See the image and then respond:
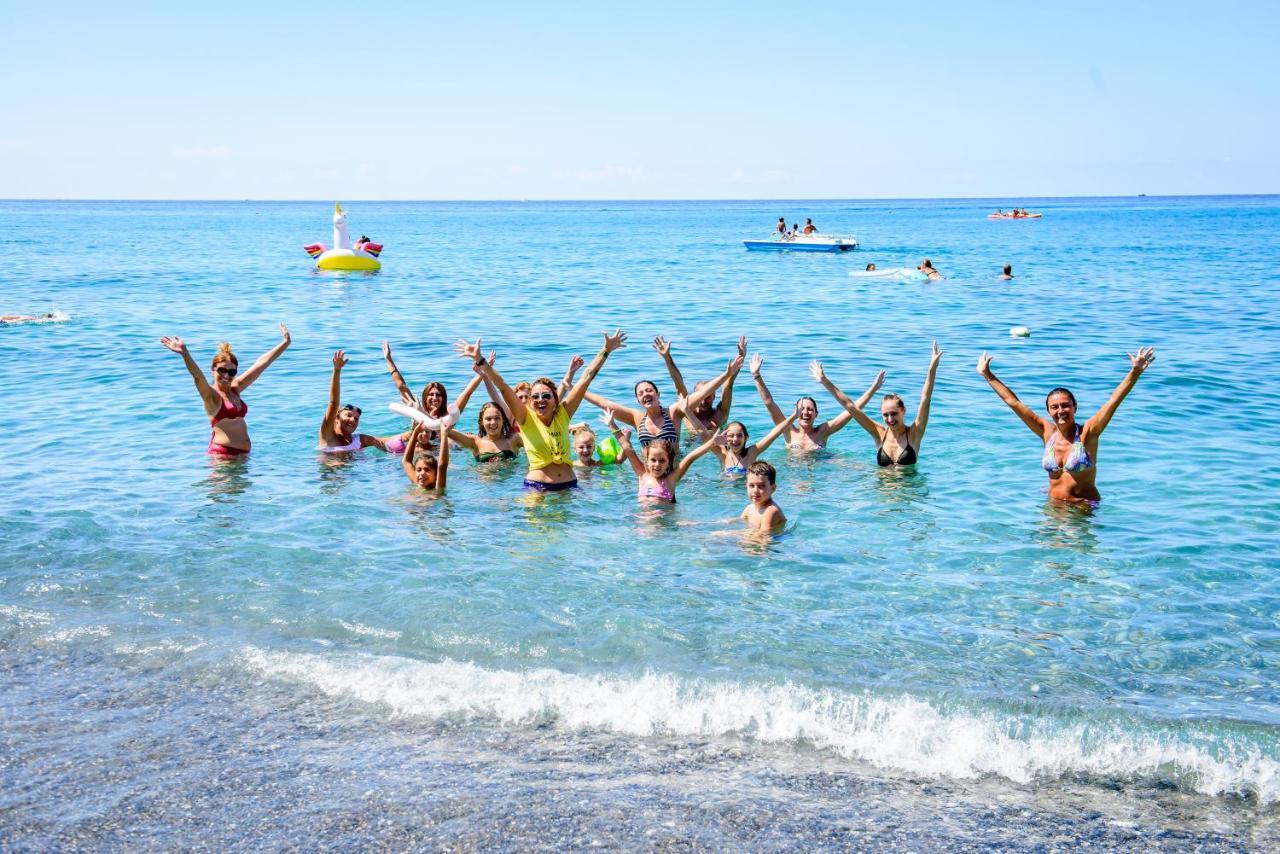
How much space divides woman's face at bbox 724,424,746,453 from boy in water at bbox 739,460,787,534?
5.39 feet

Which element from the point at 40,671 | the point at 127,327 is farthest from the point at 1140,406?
the point at 127,327

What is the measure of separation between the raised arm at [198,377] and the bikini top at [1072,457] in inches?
335

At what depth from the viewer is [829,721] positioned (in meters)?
6.18

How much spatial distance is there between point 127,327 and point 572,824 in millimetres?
23170

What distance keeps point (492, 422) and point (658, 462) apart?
2.42 meters

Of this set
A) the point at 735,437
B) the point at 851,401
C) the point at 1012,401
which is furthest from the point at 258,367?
the point at 1012,401

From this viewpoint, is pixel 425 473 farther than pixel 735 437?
No

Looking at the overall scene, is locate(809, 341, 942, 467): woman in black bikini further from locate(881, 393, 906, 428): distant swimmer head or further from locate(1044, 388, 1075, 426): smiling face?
locate(1044, 388, 1075, 426): smiling face

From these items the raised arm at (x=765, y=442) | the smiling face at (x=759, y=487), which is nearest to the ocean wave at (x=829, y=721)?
the smiling face at (x=759, y=487)

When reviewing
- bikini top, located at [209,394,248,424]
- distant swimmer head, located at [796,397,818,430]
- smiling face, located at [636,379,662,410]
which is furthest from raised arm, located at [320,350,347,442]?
distant swimmer head, located at [796,397,818,430]

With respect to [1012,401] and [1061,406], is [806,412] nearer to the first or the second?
[1012,401]

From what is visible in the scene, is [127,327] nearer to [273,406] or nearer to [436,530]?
[273,406]

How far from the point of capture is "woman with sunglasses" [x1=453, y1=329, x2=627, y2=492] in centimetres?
1014

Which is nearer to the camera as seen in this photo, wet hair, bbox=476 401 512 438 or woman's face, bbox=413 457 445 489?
woman's face, bbox=413 457 445 489
